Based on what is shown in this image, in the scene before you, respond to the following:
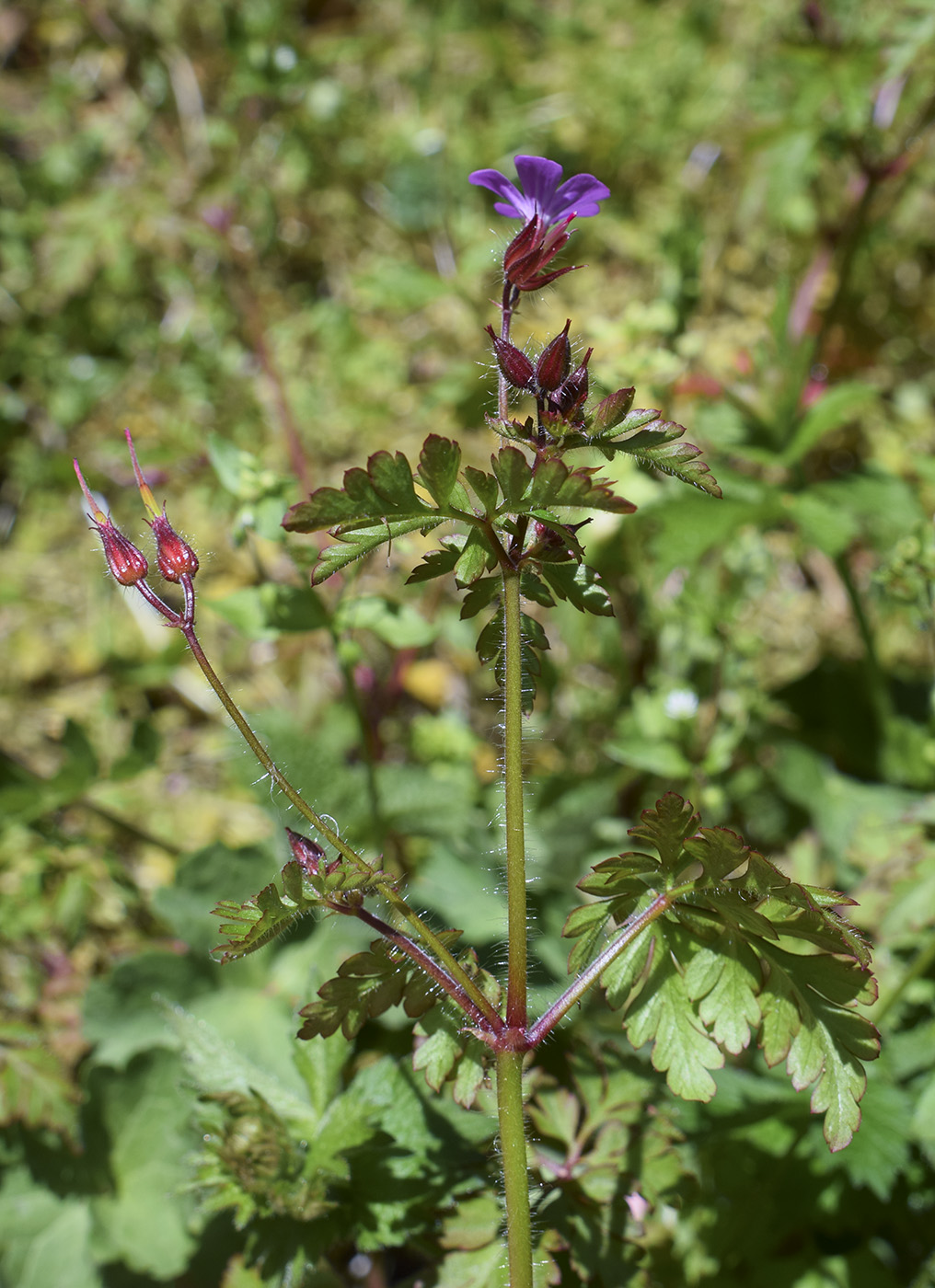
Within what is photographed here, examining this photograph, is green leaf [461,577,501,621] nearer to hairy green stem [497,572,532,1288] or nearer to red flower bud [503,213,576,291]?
hairy green stem [497,572,532,1288]

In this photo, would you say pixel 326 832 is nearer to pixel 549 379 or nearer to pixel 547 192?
pixel 549 379

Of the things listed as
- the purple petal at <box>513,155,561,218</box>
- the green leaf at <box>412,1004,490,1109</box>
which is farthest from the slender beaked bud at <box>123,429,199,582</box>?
the green leaf at <box>412,1004,490,1109</box>

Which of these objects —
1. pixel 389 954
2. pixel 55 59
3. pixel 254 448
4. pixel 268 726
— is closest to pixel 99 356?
pixel 254 448

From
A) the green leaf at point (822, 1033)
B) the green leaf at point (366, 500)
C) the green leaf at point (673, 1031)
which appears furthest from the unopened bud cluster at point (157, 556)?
the green leaf at point (822, 1033)

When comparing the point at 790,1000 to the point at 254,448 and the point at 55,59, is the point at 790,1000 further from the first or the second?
the point at 55,59

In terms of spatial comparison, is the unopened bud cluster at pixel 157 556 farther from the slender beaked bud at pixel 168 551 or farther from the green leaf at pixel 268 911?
the green leaf at pixel 268 911
